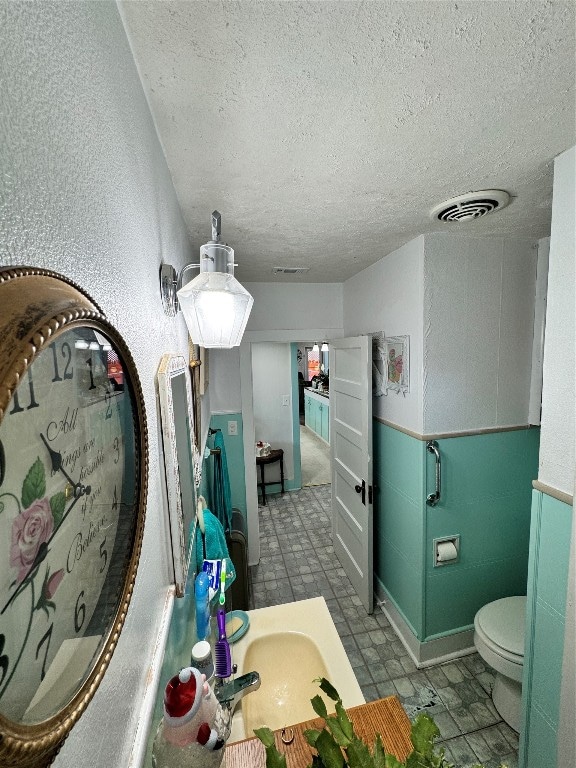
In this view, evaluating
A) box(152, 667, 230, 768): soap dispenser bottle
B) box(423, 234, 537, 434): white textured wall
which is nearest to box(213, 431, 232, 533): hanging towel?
box(423, 234, 537, 434): white textured wall

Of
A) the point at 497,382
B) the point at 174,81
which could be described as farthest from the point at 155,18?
the point at 497,382

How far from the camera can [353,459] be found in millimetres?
2416

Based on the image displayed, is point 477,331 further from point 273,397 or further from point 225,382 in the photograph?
point 273,397

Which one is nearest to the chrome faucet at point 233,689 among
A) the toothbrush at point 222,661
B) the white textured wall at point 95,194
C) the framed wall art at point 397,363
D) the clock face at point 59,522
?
the toothbrush at point 222,661

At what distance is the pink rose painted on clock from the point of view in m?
0.22

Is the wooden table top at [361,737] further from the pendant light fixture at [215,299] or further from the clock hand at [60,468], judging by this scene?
the pendant light fixture at [215,299]

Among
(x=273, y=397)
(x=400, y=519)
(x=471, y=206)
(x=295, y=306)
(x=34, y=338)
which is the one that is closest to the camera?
(x=34, y=338)

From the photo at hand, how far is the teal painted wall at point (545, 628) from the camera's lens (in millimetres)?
1044

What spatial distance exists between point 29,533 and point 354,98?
0.98 m

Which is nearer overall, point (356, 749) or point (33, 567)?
point (33, 567)

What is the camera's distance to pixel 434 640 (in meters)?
1.86

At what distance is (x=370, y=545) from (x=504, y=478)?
94 centimetres

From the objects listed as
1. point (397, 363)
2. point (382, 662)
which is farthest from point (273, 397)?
point (382, 662)

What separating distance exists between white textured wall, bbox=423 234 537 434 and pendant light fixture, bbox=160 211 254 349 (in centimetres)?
124
